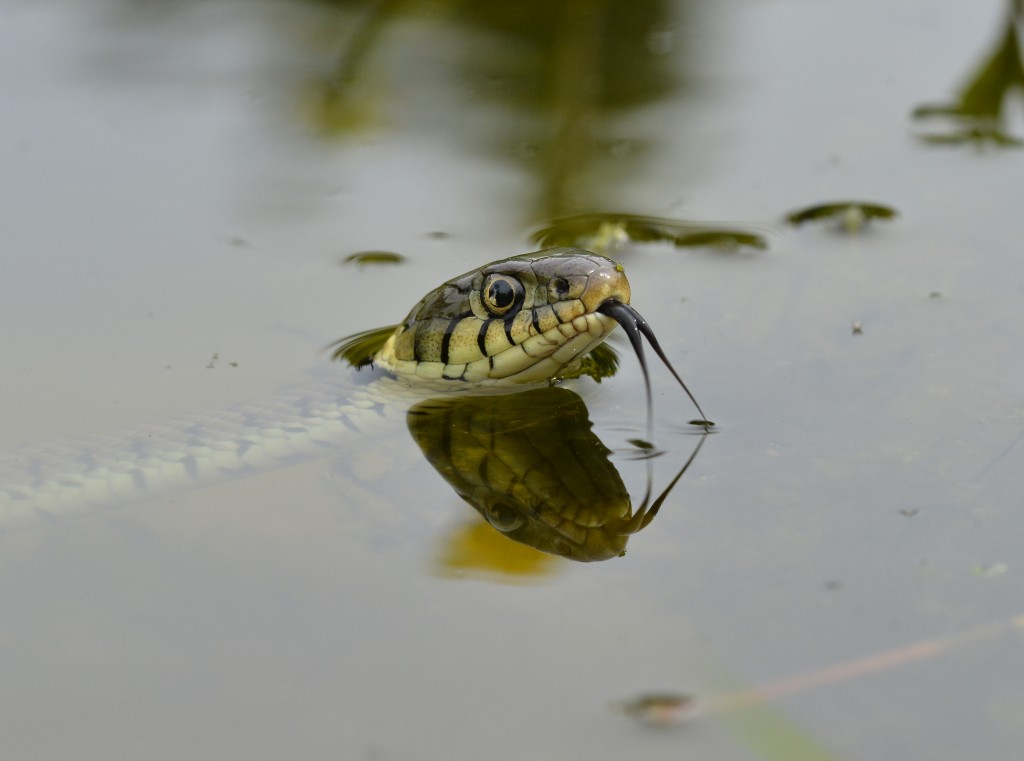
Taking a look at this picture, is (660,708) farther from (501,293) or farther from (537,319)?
(501,293)

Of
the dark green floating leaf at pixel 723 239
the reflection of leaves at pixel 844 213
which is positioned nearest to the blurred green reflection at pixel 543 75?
the dark green floating leaf at pixel 723 239

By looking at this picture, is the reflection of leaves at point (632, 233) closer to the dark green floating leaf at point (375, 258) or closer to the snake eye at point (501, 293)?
the dark green floating leaf at point (375, 258)

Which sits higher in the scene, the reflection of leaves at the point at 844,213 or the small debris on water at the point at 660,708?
the reflection of leaves at the point at 844,213

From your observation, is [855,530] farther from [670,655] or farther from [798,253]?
[798,253]

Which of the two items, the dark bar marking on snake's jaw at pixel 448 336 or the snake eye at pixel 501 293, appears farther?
the dark bar marking on snake's jaw at pixel 448 336

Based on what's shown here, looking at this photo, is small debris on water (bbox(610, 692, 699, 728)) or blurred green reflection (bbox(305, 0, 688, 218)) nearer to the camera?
small debris on water (bbox(610, 692, 699, 728))

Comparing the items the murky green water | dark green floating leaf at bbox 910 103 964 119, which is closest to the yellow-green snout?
the murky green water

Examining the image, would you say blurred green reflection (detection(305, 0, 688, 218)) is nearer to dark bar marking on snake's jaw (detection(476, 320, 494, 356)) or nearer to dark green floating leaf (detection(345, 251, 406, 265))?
dark green floating leaf (detection(345, 251, 406, 265))
